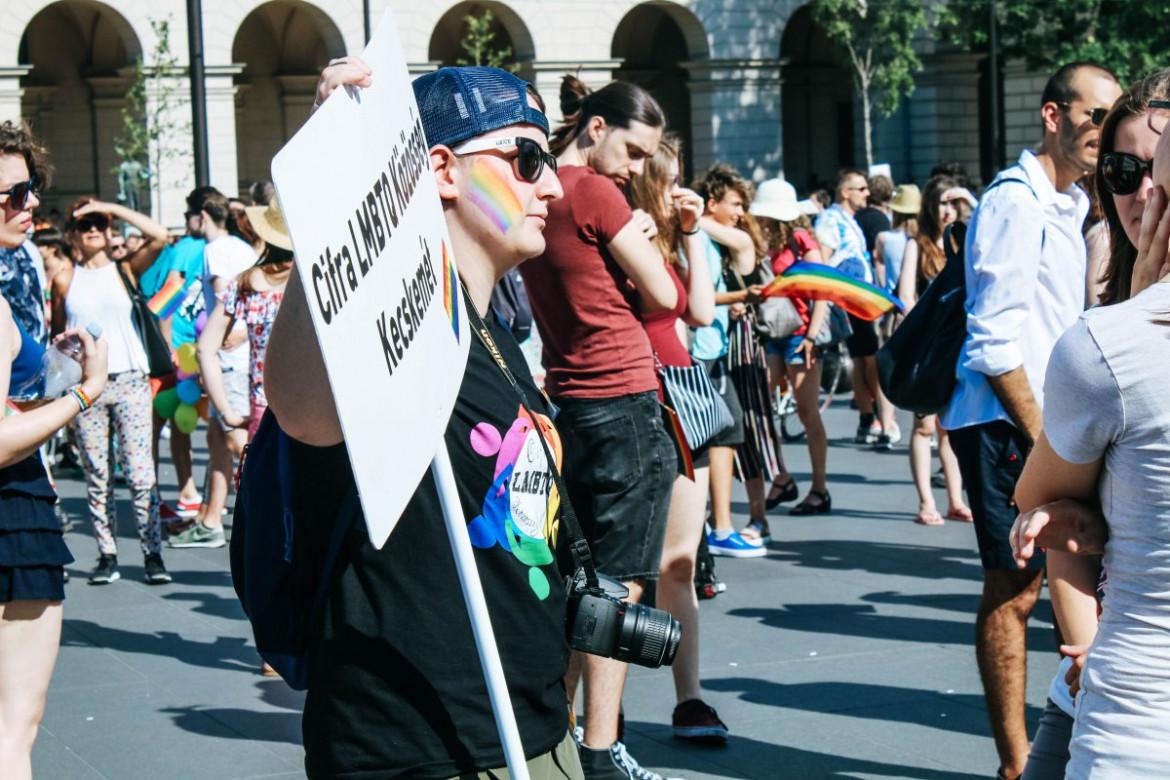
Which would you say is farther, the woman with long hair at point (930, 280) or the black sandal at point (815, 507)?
the black sandal at point (815, 507)

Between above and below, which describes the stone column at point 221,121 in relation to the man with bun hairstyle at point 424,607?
above

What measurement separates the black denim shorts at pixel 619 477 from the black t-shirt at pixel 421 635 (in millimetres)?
2172

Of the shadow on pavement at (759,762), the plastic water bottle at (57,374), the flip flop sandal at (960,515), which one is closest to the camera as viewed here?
the plastic water bottle at (57,374)

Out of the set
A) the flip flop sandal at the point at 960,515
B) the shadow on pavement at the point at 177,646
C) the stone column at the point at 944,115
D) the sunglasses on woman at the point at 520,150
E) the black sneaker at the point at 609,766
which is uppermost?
the stone column at the point at 944,115

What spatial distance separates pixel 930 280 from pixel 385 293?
342 inches

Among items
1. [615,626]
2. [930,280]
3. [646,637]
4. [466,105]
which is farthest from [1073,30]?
[466,105]

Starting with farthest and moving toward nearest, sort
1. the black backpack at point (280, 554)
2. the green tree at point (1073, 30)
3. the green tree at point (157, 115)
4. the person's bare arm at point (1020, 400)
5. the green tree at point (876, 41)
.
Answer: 1. the green tree at point (876, 41)
2. the green tree at point (1073, 30)
3. the green tree at point (157, 115)
4. the person's bare arm at point (1020, 400)
5. the black backpack at point (280, 554)

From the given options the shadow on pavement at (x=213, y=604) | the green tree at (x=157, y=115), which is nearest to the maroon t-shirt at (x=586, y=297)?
the shadow on pavement at (x=213, y=604)

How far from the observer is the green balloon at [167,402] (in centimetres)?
997

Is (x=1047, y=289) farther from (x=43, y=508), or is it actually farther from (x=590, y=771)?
(x=43, y=508)

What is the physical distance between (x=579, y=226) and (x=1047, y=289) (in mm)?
1324

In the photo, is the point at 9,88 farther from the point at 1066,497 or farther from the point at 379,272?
the point at 1066,497

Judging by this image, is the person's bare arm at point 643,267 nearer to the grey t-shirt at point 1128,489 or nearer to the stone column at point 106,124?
the grey t-shirt at point 1128,489

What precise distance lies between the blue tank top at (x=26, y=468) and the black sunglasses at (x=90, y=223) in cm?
436
